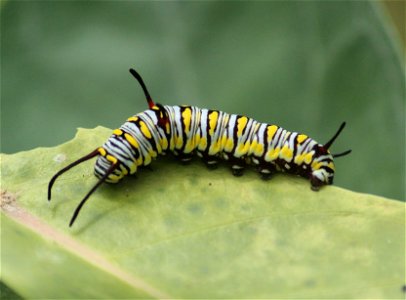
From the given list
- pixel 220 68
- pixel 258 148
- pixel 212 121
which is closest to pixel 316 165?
pixel 258 148

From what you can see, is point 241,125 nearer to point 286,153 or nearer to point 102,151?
point 286,153

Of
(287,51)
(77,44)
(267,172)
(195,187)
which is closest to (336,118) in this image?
(287,51)

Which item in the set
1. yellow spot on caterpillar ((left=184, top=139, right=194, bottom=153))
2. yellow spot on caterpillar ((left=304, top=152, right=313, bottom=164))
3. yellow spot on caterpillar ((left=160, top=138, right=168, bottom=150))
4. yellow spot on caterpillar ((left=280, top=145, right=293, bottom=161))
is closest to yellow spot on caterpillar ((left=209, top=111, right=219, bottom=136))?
yellow spot on caterpillar ((left=184, top=139, right=194, bottom=153))

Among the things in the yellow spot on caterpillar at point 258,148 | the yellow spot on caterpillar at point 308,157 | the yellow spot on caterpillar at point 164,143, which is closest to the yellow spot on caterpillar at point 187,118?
the yellow spot on caterpillar at point 164,143

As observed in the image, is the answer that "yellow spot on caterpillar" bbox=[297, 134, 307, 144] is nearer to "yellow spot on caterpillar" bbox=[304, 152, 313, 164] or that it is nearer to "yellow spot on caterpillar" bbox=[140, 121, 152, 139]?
"yellow spot on caterpillar" bbox=[304, 152, 313, 164]

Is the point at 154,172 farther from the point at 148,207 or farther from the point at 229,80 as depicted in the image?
the point at 229,80

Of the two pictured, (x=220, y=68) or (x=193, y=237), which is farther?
(x=220, y=68)
